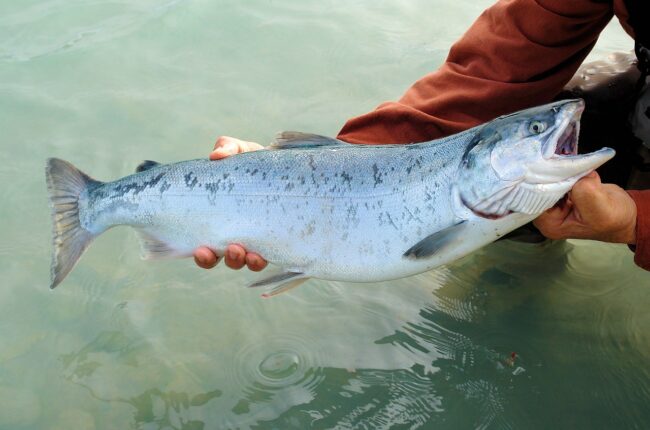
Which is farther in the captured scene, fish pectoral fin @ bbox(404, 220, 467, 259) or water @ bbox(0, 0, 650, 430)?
water @ bbox(0, 0, 650, 430)

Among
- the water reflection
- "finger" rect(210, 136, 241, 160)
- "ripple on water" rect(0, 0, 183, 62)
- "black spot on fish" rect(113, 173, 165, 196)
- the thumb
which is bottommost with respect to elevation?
the water reflection

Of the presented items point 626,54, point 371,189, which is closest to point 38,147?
point 371,189

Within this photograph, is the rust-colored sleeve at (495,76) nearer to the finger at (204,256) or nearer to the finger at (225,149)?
the finger at (225,149)

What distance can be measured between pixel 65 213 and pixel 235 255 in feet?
2.81

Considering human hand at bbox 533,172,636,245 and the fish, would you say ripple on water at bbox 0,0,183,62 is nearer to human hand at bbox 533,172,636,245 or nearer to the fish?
the fish

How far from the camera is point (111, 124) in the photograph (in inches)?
212

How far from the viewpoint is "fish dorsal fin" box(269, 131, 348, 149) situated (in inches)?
124

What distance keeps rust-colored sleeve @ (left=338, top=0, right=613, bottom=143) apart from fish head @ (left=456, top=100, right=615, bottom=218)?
3.18 ft

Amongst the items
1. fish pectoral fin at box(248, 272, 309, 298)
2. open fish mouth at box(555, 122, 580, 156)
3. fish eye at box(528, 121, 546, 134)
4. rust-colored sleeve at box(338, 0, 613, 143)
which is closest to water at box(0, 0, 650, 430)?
fish pectoral fin at box(248, 272, 309, 298)

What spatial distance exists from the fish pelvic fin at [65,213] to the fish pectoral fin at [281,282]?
34.1 inches

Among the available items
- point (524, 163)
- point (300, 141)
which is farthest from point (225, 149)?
point (524, 163)

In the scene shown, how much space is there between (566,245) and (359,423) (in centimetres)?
176

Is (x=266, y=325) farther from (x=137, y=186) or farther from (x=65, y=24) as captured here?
(x=65, y=24)

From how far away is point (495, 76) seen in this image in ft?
12.3
